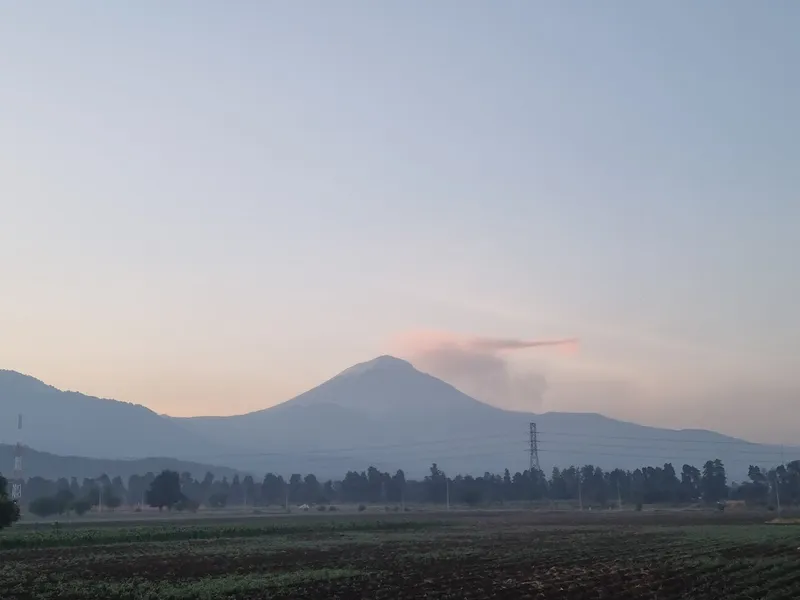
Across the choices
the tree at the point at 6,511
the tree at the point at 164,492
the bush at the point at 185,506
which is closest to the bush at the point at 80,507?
the tree at the point at 164,492

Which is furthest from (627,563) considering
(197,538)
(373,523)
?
(373,523)

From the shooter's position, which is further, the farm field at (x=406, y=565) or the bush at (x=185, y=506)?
the bush at (x=185, y=506)

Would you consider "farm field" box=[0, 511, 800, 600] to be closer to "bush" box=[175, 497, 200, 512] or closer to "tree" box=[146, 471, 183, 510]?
"tree" box=[146, 471, 183, 510]

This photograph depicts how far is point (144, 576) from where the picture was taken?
3416 centimetres

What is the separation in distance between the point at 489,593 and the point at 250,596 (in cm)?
723

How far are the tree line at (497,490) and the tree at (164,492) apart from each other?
201 inches

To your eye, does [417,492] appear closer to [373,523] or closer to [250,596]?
[373,523]

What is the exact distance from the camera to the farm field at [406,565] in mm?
28781

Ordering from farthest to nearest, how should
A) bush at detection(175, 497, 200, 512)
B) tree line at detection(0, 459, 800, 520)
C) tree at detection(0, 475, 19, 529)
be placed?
tree line at detection(0, 459, 800, 520) → bush at detection(175, 497, 200, 512) → tree at detection(0, 475, 19, 529)

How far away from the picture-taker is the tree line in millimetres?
143375

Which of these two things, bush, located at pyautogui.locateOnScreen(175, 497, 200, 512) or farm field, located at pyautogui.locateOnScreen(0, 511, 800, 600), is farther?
bush, located at pyautogui.locateOnScreen(175, 497, 200, 512)

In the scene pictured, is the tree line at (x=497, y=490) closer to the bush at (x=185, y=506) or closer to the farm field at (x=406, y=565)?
the bush at (x=185, y=506)

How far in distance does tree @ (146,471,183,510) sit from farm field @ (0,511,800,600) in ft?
191

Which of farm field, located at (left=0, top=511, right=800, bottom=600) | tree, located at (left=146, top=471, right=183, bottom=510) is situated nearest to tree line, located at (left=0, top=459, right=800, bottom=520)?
tree, located at (left=146, top=471, right=183, bottom=510)
